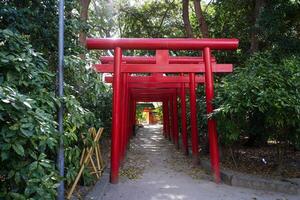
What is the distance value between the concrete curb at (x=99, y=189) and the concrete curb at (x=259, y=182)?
252 centimetres

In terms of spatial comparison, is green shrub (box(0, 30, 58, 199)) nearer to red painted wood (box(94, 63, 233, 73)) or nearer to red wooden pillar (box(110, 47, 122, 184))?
red wooden pillar (box(110, 47, 122, 184))

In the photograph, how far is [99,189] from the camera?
23.3 ft

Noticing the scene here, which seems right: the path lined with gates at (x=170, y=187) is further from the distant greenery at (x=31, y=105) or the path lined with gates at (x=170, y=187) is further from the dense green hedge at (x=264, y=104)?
the distant greenery at (x=31, y=105)

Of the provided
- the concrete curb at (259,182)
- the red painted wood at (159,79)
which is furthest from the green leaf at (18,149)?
the red painted wood at (159,79)

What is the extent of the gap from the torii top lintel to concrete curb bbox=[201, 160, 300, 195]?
8.89 feet

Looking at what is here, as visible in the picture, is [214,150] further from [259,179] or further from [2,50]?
[2,50]

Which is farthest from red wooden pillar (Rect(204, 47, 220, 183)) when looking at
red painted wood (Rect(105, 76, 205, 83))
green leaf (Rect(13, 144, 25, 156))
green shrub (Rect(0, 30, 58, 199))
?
green leaf (Rect(13, 144, 25, 156))

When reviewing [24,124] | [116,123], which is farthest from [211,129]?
[24,124]

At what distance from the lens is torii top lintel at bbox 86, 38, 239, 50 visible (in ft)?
26.9

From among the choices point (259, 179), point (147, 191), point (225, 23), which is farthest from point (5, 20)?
point (225, 23)

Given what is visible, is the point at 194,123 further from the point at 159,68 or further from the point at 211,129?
the point at 159,68

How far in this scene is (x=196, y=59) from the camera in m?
11.2

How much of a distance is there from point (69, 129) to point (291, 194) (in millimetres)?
4226

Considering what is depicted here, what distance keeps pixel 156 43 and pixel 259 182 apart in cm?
352
